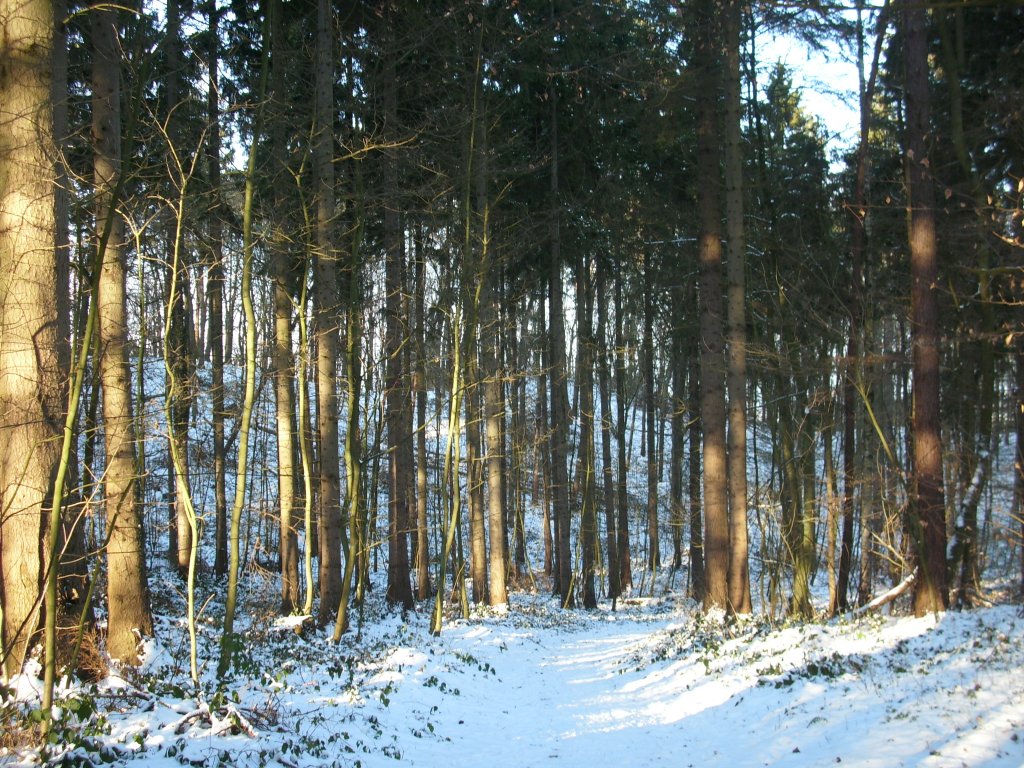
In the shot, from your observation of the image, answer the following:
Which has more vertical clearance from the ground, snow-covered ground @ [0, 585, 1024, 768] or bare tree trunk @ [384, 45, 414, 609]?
bare tree trunk @ [384, 45, 414, 609]

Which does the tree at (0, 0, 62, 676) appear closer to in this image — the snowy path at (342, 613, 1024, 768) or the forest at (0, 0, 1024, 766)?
the forest at (0, 0, 1024, 766)

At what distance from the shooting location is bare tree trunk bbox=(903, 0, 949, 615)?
9719 mm

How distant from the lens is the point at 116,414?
7578mm

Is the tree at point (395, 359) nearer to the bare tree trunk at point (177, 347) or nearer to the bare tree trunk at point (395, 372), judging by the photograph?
Answer: the bare tree trunk at point (395, 372)

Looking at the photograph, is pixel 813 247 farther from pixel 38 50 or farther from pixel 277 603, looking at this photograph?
pixel 38 50

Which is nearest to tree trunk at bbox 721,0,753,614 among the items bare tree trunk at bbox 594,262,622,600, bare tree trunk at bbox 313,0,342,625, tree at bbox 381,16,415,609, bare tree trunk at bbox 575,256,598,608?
tree at bbox 381,16,415,609

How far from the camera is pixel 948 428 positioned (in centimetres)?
1583

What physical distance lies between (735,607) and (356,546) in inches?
268

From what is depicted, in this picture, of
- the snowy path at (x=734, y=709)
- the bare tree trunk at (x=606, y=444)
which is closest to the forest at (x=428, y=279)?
the bare tree trunk at (x=606, y=444)

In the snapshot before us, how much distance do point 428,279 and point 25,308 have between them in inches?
685

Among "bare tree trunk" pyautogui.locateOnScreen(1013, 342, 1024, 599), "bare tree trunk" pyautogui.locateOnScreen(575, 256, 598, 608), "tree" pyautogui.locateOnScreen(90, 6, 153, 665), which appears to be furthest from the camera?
"bare tree trunk" pyautogui.locateOnScreen(575, 256, 598, 608)

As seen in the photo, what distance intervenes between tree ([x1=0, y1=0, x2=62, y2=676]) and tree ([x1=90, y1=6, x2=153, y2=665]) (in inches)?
Answer: 64.6

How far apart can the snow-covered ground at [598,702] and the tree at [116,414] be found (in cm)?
46

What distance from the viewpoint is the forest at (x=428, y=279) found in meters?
5.51
